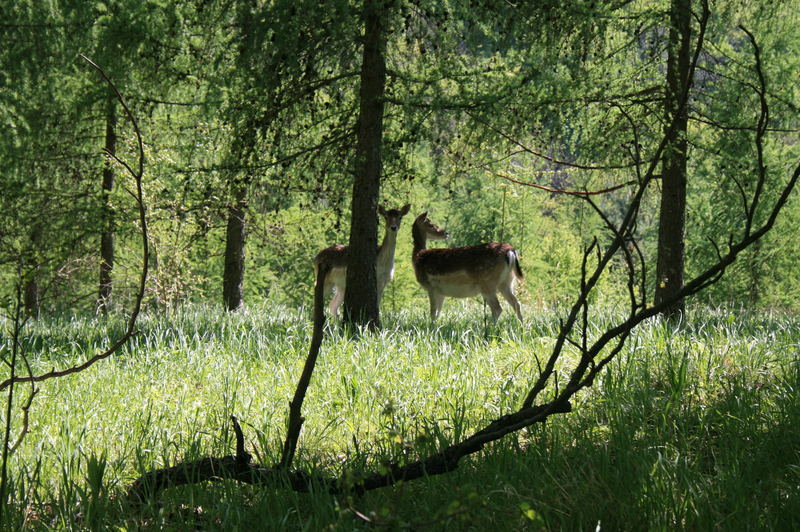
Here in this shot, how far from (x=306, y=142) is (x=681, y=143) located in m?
4.85

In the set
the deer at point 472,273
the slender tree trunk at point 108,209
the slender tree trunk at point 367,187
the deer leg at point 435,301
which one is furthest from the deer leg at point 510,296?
the slender tree trunk at point 108,209

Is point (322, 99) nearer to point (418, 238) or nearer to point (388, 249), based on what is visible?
point (388, 249)

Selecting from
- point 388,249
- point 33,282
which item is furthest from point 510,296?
point 33,282

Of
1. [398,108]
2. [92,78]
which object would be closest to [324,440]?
[398,108]

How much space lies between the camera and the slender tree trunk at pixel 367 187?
349 inches

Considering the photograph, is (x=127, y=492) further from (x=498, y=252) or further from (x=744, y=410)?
(x=498, y=252)

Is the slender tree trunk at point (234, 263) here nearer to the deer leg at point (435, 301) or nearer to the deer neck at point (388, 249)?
the deer neck at point (388, 249)

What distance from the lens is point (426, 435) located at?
419 cm

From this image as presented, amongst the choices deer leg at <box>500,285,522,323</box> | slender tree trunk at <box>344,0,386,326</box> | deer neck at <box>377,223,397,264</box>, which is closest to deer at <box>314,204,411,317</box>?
deer neck at <box>377,223,397,264</box>

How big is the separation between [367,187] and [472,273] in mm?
3592

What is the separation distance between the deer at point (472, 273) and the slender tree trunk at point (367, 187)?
2.54m

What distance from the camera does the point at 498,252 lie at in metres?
11.9

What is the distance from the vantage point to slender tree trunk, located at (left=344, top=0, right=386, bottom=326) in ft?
29.1

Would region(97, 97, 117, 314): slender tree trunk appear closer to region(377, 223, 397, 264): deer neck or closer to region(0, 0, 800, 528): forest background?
region(0, 0, 800, 528): forest background
